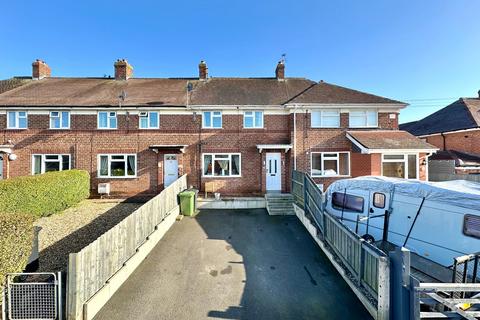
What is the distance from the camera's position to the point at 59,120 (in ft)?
45.0

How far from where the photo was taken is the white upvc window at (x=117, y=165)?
45.3ft

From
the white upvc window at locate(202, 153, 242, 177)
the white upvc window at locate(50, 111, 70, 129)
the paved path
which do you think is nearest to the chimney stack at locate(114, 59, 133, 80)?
the white upvc window at locate(50, 111, 70, 129)

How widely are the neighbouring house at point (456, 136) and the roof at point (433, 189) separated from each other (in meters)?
11.3

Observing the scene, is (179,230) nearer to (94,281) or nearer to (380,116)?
(94,281)

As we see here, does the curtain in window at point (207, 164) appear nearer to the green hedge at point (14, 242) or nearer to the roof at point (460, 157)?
the green hedge at point (14, 242)

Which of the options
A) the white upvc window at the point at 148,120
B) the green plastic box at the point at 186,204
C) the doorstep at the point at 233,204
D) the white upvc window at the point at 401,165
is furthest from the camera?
the white upvc window at the point at 148,120

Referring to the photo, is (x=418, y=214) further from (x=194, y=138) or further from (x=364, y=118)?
(x=194, y=138)

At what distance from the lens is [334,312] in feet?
15.3

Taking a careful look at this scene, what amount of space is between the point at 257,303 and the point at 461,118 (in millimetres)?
23747

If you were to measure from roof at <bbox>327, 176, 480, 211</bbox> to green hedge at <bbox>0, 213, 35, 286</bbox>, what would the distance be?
9.22 m

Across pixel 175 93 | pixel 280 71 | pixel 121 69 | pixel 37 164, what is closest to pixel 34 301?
pixel 37 164

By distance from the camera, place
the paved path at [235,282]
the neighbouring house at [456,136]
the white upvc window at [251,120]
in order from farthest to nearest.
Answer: the neighbouring house at [456,136] → the white upvc window at [251,120] → the paved path at [235,282]

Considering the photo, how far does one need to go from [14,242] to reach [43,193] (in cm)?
684

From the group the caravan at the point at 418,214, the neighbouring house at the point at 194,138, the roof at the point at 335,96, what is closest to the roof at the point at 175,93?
the roof at the point at 335,96
